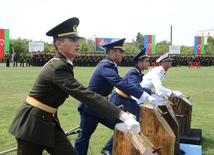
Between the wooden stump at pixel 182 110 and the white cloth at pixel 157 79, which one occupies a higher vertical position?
the white cloth at pixel 157 79

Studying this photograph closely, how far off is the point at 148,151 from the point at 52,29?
149 centimetres

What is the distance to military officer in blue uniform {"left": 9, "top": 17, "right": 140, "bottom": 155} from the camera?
2902 millimetres

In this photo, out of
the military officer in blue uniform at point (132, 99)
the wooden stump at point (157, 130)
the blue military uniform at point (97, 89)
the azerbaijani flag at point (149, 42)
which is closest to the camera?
the wooden stump at point (157, 130)

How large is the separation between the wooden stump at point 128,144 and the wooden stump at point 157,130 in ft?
3.38

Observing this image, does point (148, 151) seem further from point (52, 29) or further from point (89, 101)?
point (52, 29)

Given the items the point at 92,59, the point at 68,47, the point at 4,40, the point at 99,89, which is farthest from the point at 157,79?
the point at 4,40

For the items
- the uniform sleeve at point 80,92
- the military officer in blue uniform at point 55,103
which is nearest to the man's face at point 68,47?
the military officer in blue uniform at point 55,103

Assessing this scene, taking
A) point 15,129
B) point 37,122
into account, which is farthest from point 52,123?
point 15,129

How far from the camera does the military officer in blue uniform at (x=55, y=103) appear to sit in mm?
2902

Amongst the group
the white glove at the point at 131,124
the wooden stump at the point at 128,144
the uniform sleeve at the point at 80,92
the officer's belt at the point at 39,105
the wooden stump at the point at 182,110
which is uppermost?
the uniform sleeve at the point at 80,92

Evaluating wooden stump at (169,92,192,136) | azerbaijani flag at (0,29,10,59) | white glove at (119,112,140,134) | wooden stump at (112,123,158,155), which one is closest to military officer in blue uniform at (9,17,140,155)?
white glove at (119,112,140,134)

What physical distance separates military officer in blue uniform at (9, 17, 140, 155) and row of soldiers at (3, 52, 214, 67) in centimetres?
3153

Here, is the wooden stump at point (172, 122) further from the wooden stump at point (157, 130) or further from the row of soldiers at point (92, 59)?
the row of soldiers at point (92, 59)

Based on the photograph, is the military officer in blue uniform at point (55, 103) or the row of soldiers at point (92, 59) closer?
the military officer in blue uniform at point (55, 103)
